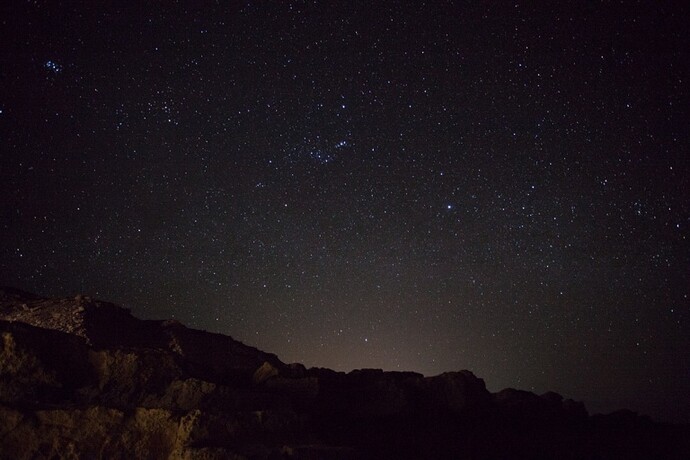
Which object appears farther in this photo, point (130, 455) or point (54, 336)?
point (54, 336)

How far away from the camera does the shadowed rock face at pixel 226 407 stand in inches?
176

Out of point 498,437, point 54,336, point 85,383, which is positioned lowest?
point 498,437

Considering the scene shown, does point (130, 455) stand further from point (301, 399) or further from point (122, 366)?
point (301, 399)

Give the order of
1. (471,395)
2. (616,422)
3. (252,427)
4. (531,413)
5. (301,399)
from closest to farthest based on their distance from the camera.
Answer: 1. (252,427)
2. (301,399)
3. (471,395)
4. (531,413)
5. (616,422)

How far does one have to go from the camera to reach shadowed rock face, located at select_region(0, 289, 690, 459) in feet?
14.7

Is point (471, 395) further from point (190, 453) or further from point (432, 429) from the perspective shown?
point (190, 453)

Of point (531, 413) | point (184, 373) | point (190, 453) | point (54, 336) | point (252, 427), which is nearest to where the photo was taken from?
point (190, 453)

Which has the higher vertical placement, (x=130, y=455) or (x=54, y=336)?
(x=54, y=336)

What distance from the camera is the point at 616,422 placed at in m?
14.1

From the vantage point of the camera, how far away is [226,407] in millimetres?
5547

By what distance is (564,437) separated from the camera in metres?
10.7

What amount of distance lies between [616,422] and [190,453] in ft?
46.0

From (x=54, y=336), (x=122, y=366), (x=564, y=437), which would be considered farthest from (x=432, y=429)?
(x=54, y=336)

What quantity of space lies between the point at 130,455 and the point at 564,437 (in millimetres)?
9582
